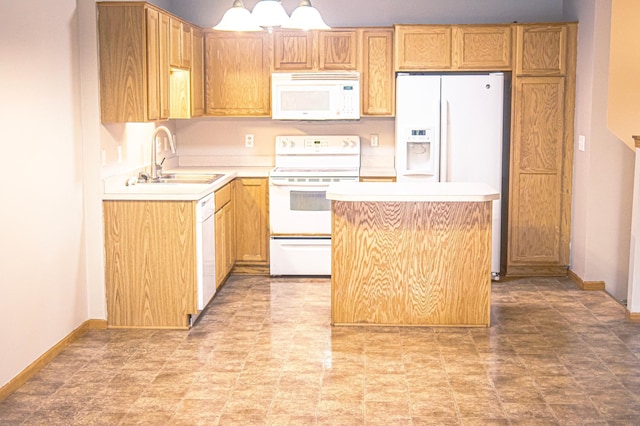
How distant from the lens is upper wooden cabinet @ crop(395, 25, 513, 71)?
6918 mm

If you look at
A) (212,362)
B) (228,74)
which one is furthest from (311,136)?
(212,362)

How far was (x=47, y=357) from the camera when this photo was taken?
4.81m

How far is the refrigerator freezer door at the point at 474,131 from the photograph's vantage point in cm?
688

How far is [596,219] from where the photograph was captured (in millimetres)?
6582

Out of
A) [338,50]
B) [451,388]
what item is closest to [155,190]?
[338,50]

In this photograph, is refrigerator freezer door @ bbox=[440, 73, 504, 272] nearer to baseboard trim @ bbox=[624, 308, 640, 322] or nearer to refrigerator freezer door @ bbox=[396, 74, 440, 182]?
refrigerator freezer door @ bbox=[396, 74, 440, 182]

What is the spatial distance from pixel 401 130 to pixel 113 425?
3.87m

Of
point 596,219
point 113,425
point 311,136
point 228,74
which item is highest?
point 228,74

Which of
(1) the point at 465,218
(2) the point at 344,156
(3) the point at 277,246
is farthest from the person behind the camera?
(2) the point at 344,156

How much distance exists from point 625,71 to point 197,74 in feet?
11.4

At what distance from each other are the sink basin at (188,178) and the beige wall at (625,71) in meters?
3.18

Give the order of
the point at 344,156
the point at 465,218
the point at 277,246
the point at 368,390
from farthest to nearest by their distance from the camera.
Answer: the point at 344,156 < the point at 277,246 < the point at 465,218 < the point at 368,390

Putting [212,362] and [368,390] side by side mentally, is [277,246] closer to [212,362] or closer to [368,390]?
[212,362]

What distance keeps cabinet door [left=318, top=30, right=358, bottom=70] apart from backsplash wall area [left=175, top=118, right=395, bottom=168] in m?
0.65
